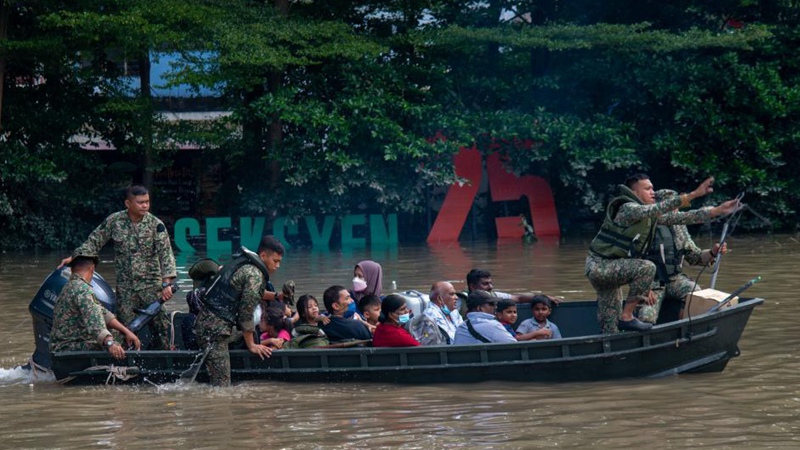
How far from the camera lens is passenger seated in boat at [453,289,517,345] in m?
10.8

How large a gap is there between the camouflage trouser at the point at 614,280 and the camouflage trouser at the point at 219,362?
10.5 ft

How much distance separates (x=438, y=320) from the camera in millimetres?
11227

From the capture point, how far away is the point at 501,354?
10586 millimetres

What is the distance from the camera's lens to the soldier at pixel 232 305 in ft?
34.0

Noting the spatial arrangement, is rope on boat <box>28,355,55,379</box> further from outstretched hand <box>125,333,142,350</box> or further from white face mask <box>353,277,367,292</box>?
white face mask <box>353,277,367,292</box>

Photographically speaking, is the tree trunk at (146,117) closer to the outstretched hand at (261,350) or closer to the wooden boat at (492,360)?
the wooden boat at (492,360)

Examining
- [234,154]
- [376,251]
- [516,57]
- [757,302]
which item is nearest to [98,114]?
[234,154]

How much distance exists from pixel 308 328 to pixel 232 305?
926mm

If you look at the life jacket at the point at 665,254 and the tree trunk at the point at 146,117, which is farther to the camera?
the tree trunk at the point at 146,117

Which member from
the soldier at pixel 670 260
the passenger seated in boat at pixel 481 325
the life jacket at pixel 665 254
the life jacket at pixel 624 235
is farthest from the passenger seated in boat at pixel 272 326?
the life jacket at pixel 665 254

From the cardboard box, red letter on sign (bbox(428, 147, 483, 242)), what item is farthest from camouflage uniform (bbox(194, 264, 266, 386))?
red letter on sign (bbox(428, 147, 483, 242))

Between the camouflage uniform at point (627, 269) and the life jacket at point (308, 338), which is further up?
the camouflage uniform at point (627, 269)

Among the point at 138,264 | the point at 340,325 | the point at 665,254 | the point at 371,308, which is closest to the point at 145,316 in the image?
the point at 138,264

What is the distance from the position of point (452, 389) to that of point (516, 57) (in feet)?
61.1
